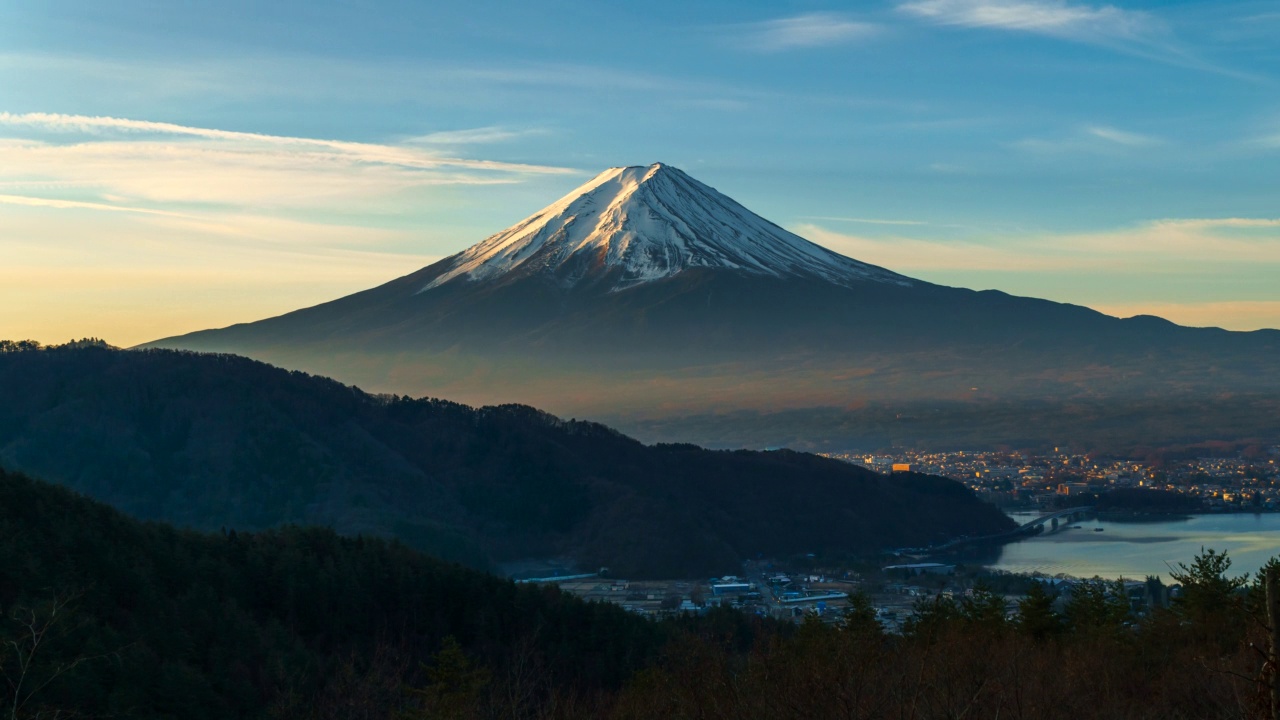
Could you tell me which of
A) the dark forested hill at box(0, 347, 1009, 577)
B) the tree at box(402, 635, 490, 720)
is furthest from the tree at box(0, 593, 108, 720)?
the dark forested hill at box(0, 347, 1009, 577)

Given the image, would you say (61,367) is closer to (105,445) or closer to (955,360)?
(105,445)

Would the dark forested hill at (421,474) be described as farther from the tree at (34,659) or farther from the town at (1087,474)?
the tree at (34,659)

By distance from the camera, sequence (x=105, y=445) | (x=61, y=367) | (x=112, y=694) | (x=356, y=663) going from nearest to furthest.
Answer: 1. (x=112, y=694)
2. (x=356, y=663)
3. (x=105, y=445)
4. (x=61, y=367)

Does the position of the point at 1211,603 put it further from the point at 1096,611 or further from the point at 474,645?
the point at 474,645

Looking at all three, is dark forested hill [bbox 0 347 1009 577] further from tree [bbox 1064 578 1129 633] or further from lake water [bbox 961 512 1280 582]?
tree [bbox 1064 578 1129 633]

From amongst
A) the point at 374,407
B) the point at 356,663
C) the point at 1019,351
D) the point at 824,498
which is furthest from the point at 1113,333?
the point at 356,663

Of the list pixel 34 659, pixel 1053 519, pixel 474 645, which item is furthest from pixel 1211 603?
pixel 1053 519
